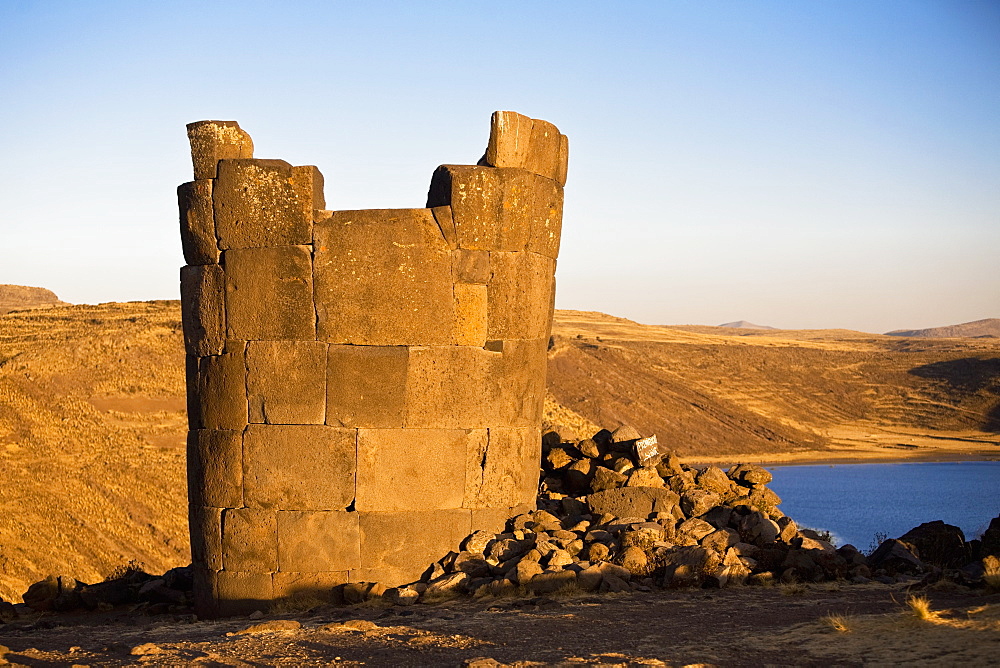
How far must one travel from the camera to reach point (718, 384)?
156 ft

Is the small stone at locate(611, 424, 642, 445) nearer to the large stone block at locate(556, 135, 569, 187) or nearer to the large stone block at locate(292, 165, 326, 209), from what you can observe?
the large stone block at locate(556, 135, 569, 187)

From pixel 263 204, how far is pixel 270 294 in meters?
0.75

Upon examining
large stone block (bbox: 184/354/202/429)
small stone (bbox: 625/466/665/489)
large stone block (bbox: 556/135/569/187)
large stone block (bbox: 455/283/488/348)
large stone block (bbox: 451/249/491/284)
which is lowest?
small stone (bbox: 625/466/665/489)

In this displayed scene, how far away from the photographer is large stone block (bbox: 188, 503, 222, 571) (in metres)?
8.57

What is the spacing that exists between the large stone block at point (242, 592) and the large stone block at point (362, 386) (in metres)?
1.42

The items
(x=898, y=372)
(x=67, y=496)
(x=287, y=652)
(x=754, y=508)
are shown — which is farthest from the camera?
(x=898, y=372)

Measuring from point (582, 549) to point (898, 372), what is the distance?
47.0m

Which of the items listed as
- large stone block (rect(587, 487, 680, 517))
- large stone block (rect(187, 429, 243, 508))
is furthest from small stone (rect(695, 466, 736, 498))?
large stone block (rect(187, 429, 243, 508))

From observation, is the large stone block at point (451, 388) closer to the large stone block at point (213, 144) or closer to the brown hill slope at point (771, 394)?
the large stone block at point (213, 144)

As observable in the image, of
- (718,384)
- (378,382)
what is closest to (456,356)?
(378,382)

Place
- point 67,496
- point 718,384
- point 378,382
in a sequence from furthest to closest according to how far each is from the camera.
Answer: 1. point 718,384
2. point 67,496
3. point 378,382

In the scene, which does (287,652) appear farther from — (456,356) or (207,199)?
(207,199)

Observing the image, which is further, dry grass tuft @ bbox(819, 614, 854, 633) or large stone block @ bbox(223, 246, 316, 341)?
large stone block @ bbox(223, 246, 316, 341)

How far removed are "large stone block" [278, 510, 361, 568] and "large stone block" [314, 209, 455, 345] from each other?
4.73 feet
